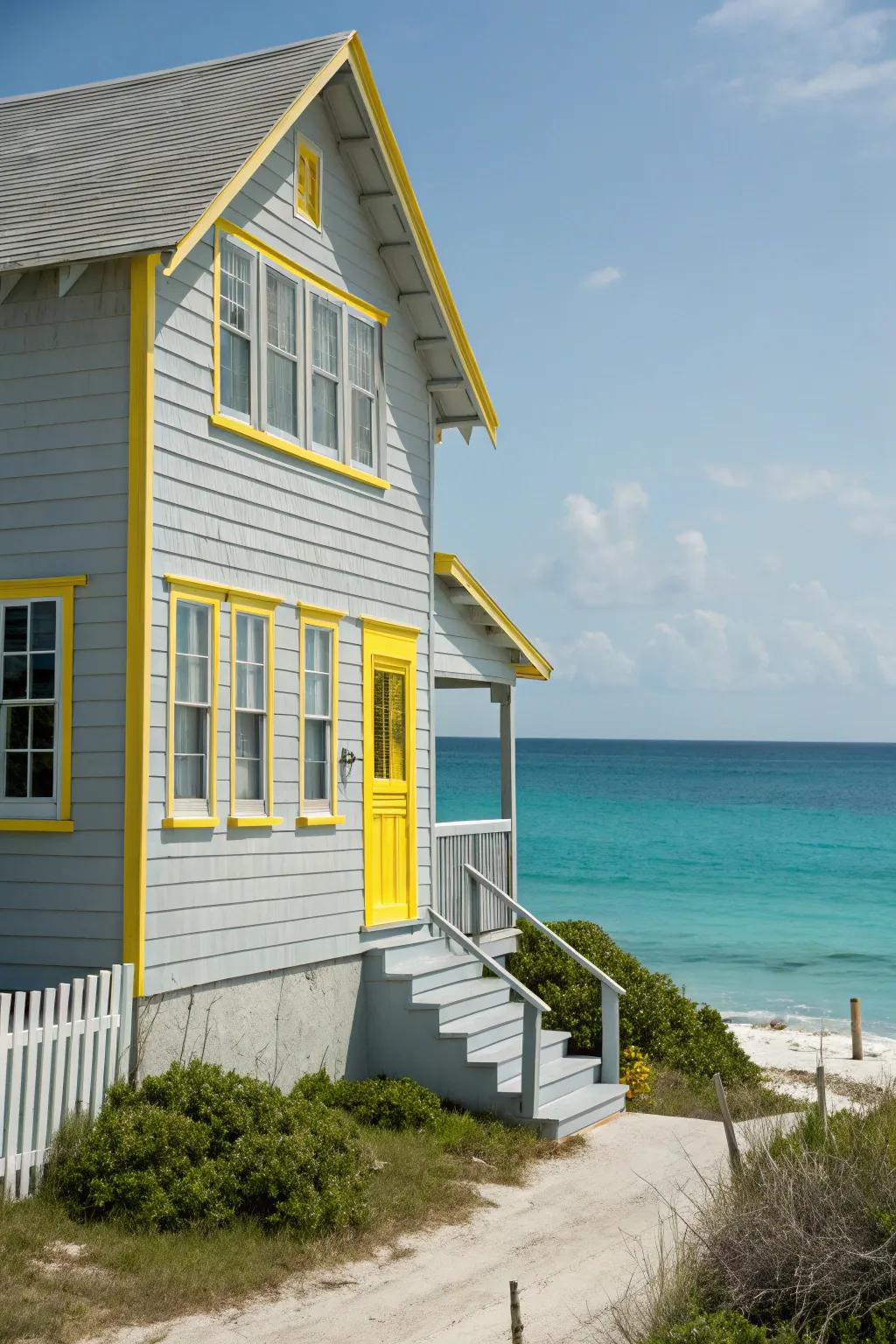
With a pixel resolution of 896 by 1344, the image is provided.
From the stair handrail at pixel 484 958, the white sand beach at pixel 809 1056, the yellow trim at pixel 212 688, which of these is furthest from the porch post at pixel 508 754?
the yellow trim at pixel 212 688

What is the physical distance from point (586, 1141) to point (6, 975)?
5827mm

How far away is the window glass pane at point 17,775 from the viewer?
11656mm

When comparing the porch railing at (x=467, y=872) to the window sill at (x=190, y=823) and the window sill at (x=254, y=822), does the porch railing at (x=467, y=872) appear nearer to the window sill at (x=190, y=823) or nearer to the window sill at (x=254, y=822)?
the window sill at (x=254, y=822)

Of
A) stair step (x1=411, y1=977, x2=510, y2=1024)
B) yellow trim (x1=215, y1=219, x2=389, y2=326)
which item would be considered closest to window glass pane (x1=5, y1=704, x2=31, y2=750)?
yellow trim (x1=215, y1=219, x2=389, y2=326)

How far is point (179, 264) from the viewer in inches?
474

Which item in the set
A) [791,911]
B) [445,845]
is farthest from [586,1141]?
[791,911]

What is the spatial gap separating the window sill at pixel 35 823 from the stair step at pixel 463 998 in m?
4.68

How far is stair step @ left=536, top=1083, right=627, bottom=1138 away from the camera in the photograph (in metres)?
13.5

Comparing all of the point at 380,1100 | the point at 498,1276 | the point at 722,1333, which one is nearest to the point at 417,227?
the point at 380,1100

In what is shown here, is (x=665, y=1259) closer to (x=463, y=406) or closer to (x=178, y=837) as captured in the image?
(x=178, y=837)

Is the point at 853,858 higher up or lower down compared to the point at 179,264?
lower down

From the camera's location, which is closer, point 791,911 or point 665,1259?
point 665,1259

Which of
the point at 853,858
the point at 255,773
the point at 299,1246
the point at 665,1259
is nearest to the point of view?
the point at 665,1259

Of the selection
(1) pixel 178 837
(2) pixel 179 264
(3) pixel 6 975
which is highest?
(2) pixel 179 264
